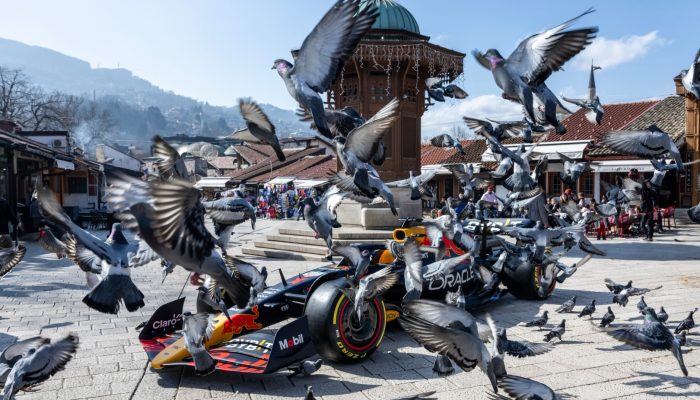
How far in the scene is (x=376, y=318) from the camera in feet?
19.0

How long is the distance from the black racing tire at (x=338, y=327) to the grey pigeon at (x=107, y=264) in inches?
85.6

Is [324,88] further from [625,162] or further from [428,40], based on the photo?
[625,162]

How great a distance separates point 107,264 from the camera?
362cm

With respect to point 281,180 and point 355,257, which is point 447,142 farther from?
point 281,180

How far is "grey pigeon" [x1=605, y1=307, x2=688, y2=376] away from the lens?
4.68 meters

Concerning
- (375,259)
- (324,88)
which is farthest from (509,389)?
(375,259)

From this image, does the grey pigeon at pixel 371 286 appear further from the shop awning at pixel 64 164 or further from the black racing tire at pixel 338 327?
the shop awning at pixel 64 164

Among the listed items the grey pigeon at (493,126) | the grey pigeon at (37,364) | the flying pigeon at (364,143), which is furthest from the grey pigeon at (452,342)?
the grey pigeon at (493,126)

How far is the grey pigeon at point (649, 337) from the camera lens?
4.68m

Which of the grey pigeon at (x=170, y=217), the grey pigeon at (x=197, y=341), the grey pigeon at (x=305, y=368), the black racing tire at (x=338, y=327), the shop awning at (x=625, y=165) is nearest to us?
the grey pigeon at (x=170, y=217)

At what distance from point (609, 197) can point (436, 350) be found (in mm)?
5630

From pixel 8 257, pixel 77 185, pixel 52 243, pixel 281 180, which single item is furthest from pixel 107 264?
pixel 281 180

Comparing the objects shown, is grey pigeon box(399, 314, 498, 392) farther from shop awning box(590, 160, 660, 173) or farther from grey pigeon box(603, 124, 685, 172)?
shop awning box(590, 160, 660, 173)

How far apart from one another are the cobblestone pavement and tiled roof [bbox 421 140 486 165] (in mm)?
18944
